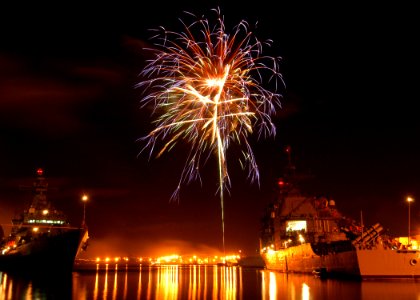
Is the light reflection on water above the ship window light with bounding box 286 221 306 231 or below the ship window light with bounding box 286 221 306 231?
below

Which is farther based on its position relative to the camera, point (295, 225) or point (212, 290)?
point (295, 225)

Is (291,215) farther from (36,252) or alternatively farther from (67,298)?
(67,298)

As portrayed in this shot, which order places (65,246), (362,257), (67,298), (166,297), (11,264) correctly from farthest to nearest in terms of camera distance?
(11,264), (65,246), (362,257), (166,297), (67,298)

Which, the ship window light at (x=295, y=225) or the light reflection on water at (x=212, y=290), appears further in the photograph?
the ship window light at (x=295, y=225)

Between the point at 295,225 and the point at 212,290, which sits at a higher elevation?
the point at 295,225

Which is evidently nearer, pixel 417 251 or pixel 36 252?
pixel 417 251

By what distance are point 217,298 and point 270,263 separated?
54374 millimetres

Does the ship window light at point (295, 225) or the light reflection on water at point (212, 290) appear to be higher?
the ship window light at point (295, 225)

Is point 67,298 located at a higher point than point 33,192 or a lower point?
lower

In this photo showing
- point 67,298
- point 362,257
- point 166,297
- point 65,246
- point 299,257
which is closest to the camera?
point 67,298

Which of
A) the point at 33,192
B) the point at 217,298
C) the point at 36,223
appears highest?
the point at 33,192

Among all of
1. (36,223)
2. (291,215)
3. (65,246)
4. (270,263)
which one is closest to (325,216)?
(291,215)

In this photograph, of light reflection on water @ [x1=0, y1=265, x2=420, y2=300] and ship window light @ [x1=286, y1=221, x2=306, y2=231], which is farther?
ship window light @ [x1=286, y1=221, x2=306, y2=231]

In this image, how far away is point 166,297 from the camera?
2475cm
